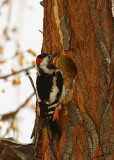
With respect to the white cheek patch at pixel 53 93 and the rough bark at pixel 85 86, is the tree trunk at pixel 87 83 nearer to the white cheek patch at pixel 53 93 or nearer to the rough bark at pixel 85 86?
the rough bark at pixel 85 86

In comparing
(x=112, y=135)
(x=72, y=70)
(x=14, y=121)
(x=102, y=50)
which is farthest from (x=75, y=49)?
(x=14, y=121)

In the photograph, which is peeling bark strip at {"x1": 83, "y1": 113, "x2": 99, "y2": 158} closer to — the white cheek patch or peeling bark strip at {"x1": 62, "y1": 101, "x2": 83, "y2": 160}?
peeling bark strip at {"x1": 62, "y1": 101, "x2": 83, "y2": 160}

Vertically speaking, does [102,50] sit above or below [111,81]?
above

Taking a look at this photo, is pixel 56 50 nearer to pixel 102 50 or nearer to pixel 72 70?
pixel 72 70

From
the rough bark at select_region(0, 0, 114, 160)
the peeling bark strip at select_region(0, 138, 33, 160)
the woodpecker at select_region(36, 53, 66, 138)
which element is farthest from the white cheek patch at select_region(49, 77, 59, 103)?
the peeling bark strip at select_region(0, 138, 33, 160)

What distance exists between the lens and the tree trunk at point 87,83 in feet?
10.2

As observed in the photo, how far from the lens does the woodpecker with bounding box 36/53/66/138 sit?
11.5 feet

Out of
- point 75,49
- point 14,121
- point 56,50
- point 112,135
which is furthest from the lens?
point 14,121

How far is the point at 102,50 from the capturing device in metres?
3.13

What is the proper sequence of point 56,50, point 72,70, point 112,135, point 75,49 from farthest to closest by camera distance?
point 72,70, point 56,50, point 75,49, point 112,135

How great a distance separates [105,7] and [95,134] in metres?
1.21

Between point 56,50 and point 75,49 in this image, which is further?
point 56,50

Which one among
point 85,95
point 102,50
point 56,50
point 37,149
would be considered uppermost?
point 56,50

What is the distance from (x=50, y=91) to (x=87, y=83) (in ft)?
1.58
